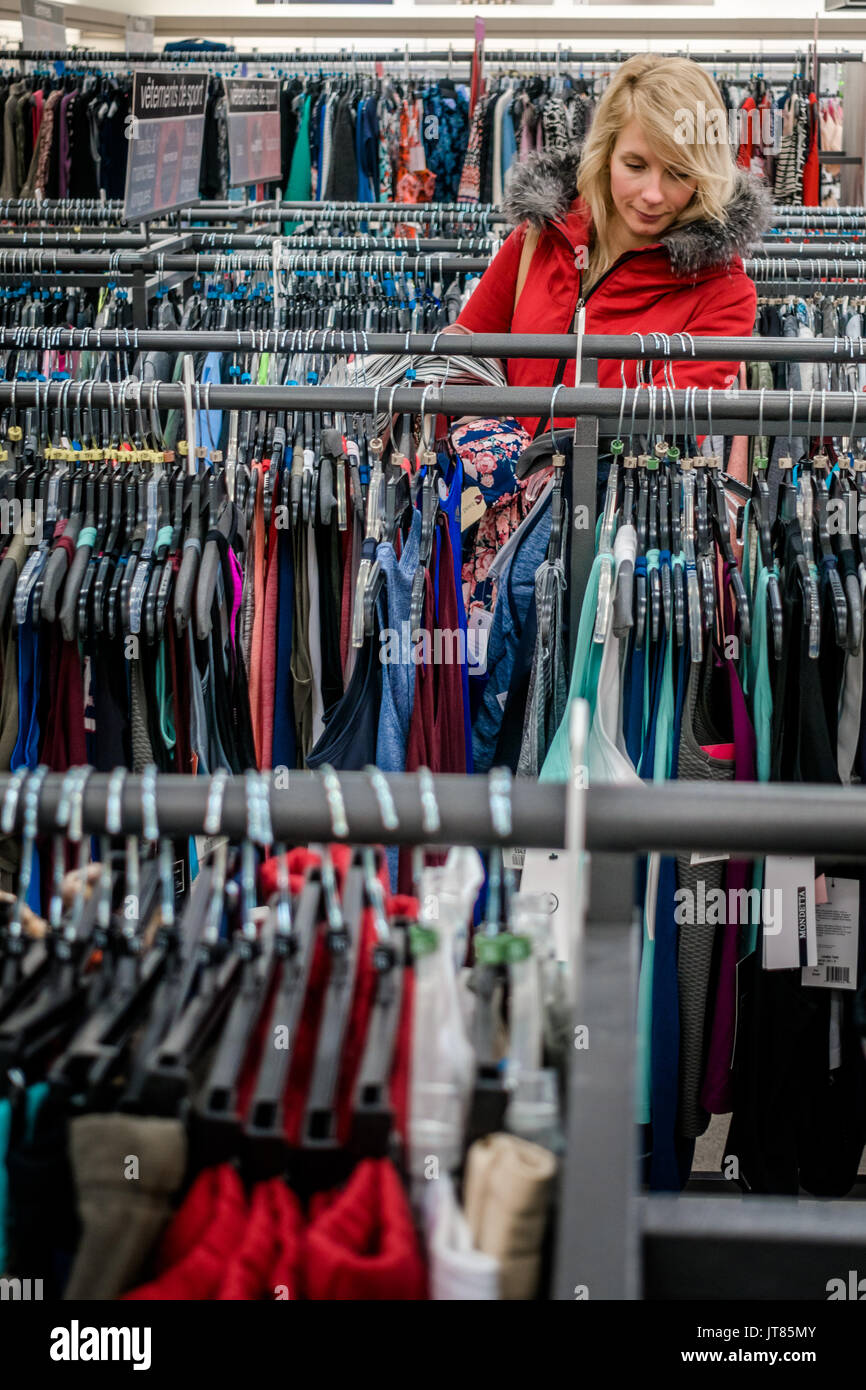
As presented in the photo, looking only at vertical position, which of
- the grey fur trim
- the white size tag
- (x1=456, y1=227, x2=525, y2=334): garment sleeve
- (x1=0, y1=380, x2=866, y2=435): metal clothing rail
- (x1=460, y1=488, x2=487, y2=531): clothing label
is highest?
the grey fur trim

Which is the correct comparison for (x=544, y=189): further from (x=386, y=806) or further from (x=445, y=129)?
(x=445, y=129)

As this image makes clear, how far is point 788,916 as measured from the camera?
1873mm

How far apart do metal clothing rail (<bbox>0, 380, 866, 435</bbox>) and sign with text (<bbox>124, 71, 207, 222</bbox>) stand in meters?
1.35

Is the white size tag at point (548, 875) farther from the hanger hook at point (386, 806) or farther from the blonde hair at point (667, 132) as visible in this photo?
A: the blonde hair at point (667, 132)

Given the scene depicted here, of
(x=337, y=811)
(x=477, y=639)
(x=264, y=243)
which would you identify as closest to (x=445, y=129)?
(x=264, y=243)

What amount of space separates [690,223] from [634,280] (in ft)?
0.48

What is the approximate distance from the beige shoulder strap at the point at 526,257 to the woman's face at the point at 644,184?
0.69 ft

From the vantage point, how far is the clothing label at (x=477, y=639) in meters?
2.19

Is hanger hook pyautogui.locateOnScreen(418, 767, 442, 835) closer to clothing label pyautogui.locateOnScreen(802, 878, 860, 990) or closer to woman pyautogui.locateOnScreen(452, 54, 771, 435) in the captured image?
clothing label pyautogui.locateOnScreen(802, 878, 860, 990)

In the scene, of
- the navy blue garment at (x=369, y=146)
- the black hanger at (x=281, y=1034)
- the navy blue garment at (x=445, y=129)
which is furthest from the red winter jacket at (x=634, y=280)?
the navy blue garment at (x=445, y=129)

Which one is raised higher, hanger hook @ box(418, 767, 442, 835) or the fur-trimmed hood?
the fur-trimmed hood

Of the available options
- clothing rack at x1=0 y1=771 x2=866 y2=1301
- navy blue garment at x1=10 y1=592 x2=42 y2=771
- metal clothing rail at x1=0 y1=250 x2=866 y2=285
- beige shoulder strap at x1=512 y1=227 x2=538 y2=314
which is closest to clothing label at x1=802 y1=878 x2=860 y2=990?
clothing rack at x1=0 y1=771 x2=866 y2=1301

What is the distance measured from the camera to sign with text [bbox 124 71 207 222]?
3.17 metres
